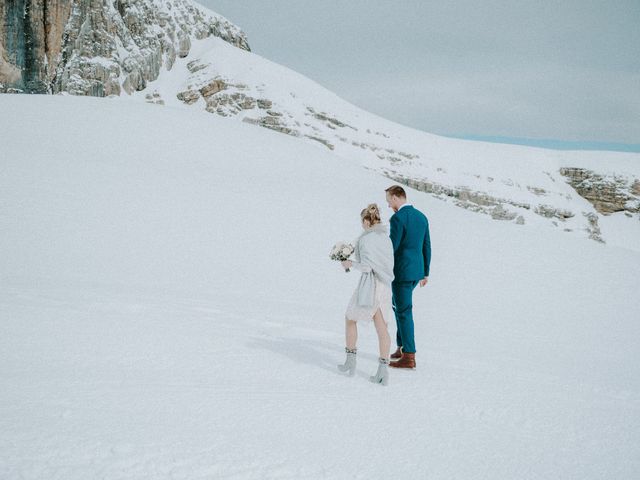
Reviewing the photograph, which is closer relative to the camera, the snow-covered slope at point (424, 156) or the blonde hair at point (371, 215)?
the blonde hair at point (371, 215)

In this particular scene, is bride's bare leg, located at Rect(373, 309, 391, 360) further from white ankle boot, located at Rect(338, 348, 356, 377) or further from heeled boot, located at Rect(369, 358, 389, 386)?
white ankle boot, located at Rect(338, 348, 356, 377)

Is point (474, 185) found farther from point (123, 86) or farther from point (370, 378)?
point (370, 378)

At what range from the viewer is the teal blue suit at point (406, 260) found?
417 centimetres

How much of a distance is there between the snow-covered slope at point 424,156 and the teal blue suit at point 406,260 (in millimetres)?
84817

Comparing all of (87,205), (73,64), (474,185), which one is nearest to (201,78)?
(73,64)

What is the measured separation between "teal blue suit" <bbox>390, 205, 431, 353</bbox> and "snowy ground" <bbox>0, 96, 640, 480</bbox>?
476 millimetres

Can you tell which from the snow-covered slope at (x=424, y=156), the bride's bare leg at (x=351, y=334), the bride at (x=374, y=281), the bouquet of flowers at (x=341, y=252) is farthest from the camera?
the snow-covered slope at (x=424, y=156)

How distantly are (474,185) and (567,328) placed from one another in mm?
95729

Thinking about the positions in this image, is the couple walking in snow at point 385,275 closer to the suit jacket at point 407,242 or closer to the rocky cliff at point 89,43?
the suit jacket at point 407,242

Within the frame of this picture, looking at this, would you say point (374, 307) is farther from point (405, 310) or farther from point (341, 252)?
point (405, 310)

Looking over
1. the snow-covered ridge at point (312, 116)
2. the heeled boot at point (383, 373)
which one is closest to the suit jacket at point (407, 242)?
the heeled boot at point (383, 373)

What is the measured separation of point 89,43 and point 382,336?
4174 inches

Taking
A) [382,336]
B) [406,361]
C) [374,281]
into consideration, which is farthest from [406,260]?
[406,361]

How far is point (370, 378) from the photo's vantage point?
381 cm
